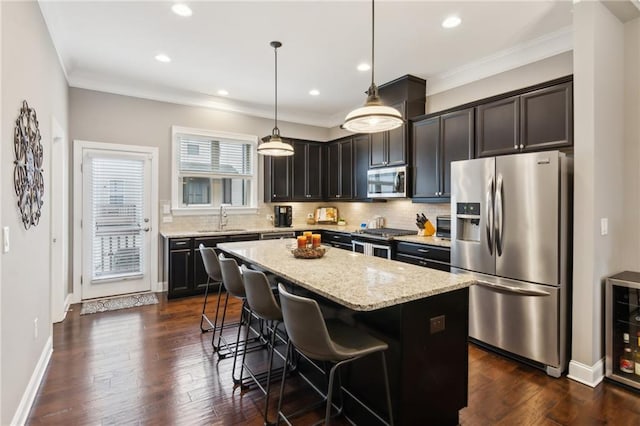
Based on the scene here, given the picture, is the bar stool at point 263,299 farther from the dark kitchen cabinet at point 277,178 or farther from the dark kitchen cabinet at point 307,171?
the dark kitchen cabinet at point 307,171

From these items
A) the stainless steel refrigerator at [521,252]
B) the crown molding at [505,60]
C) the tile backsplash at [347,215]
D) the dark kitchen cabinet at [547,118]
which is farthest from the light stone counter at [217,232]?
the dark kitchen cabinet at [547,118]

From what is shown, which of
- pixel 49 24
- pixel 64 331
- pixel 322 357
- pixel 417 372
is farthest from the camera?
pixel 64 331

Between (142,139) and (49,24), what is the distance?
194 cm

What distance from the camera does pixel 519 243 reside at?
9.08ft

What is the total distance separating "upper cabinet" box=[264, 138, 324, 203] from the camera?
5758 millimetres

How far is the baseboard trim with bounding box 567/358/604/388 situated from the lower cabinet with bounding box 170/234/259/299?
4181mm

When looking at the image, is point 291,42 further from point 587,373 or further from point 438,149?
point 587,373

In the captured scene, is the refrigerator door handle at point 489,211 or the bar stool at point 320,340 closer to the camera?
the bar stool at point 320,340

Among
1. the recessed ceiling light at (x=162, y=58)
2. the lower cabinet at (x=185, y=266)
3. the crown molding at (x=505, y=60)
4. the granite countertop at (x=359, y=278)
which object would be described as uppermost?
the recessed ceiling light at (x=162, y=58)

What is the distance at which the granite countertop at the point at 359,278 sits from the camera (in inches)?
64.6

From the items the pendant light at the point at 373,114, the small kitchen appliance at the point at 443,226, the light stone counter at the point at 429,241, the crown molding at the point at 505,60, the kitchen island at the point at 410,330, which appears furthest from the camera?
the small kitchen appliance at the point at 443,226

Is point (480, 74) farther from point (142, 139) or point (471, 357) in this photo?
point (142, 139)

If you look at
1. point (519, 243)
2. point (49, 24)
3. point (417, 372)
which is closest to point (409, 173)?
point (519, 243)

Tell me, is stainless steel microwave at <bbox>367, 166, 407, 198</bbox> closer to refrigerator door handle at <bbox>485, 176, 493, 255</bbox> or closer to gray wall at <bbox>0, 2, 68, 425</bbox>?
refrigerator door handle at <bbox>485, 176, 493, 255</bbox>
